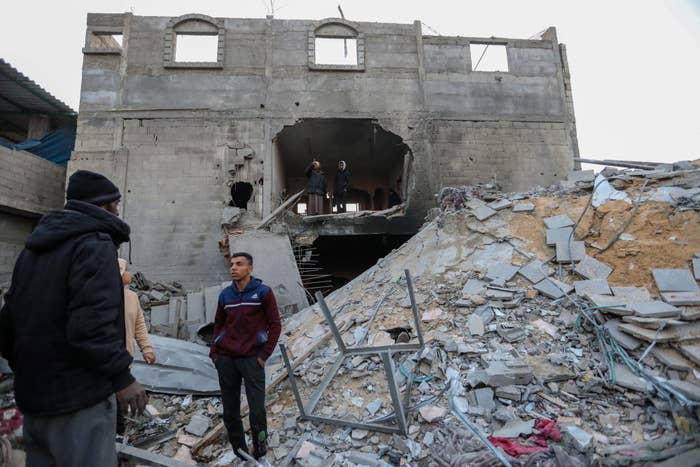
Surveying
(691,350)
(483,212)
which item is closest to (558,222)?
(483,212)

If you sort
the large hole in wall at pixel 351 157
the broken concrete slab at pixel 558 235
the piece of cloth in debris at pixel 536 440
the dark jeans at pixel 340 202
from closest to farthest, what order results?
the piece of cloth in debris at pixel 536 440 → the broken concrete slab at pixel 558 235 → the dark jeans at pixel 340 202 → the large hole in wall at pixel 351 157

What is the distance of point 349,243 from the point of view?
12.1 m

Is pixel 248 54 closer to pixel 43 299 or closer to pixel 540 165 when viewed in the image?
pixel 540 165

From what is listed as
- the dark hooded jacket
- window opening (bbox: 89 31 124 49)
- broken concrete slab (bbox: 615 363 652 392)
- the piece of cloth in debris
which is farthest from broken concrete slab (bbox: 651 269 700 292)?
window opening (bbox: 89 31 124 49)

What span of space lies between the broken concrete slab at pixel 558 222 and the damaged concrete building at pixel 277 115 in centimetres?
546

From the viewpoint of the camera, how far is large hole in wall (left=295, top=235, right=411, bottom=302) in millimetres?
11018

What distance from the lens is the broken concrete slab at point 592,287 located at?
4.20m

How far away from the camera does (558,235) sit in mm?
5164

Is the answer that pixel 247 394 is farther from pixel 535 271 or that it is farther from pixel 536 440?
pixel 535 271

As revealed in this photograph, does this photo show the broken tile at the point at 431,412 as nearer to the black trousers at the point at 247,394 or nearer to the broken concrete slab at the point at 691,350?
the black trousers at the point at 247,394

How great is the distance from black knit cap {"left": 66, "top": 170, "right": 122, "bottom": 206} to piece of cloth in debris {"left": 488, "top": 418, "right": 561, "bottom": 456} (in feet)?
9.48

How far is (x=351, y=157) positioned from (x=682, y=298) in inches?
447

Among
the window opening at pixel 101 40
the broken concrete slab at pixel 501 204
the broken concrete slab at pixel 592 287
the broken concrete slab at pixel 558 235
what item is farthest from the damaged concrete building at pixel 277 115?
the broken concrete slab at pixel 592 287

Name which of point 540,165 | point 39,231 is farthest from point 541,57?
point 39,231
